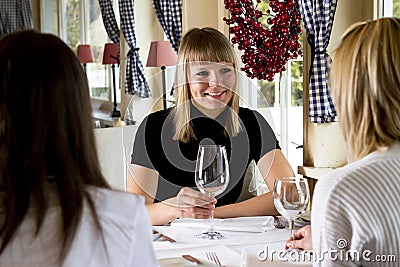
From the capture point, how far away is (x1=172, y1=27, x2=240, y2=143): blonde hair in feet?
7.55

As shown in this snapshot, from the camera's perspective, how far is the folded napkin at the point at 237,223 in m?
1.91

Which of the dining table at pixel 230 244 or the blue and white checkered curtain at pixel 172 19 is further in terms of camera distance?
the blue and white checkered curtain at pixel 172 19

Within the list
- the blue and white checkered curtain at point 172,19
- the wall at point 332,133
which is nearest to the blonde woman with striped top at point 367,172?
the wall at point 332,133

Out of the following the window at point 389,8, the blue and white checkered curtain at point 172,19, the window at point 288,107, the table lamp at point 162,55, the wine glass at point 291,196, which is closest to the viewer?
the wine glass at point 291,196

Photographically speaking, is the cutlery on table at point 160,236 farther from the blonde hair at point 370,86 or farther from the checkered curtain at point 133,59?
the checkered curtain at point 133,59

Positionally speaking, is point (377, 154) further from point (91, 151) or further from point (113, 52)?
point (113, 52)

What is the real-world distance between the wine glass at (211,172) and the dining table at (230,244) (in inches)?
2.5

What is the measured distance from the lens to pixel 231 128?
243 cm

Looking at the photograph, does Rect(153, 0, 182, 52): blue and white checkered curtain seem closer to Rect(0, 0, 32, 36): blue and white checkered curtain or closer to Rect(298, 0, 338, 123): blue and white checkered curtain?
Rect(298, 0, 338, 123): blue and white checkered curtain

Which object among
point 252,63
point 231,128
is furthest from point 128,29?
point 231,128

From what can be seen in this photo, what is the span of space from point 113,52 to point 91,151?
15.9 feet

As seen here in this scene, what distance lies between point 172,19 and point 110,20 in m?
1.47

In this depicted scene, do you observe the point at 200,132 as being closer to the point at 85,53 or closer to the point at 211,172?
the point at 211,172

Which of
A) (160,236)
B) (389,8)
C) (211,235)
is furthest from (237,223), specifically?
(389,8)
